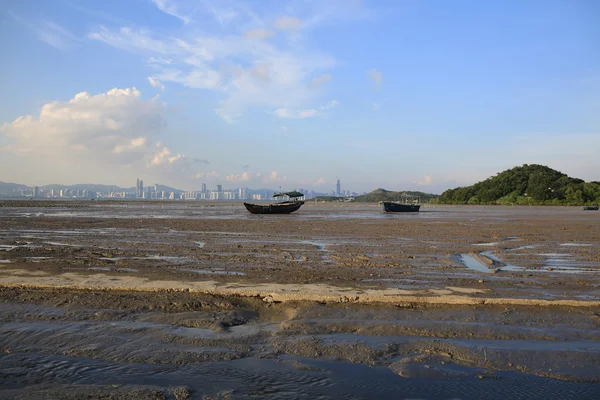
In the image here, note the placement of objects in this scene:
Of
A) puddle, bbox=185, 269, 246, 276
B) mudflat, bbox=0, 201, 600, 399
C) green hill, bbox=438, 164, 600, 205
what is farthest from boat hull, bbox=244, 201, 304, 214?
green hill, bbox=438, 164, 600, 205

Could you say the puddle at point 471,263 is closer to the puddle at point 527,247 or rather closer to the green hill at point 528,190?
the puddle at point 527,247

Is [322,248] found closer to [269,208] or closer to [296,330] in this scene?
[296,330]

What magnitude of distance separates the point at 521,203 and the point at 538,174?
20.6 metres

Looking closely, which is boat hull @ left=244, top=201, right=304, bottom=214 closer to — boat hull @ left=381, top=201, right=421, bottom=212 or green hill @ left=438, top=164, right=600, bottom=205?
boat hull @ left=381, top=201, right=421, bottom=212

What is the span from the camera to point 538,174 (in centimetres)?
13888

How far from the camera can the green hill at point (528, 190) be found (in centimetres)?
11452

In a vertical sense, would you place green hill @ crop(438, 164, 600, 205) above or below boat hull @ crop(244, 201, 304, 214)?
above

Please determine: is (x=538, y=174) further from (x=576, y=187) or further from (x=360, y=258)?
(x=360, y=258)

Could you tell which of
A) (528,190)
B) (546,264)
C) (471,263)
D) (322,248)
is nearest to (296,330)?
(471,263)

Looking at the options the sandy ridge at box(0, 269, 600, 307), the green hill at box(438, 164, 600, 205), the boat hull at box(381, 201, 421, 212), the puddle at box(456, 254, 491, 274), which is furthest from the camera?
the green hill at box(438, 164, 600, 205)

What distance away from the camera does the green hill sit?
376ft

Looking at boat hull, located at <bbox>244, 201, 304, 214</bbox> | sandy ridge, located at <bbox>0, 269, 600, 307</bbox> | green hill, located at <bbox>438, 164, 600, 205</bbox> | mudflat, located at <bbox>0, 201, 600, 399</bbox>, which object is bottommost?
mudflat, located at <bbox>0, 201, 600, 399</bbox>

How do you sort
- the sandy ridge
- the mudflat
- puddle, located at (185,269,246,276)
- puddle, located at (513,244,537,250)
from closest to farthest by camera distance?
the mudflat, the sandy ridge, puddle, located at (185,269,246,276), puddle, located at (513,244,537,250)

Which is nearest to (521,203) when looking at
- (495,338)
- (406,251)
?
(406,251)
